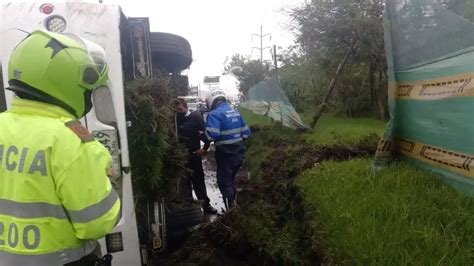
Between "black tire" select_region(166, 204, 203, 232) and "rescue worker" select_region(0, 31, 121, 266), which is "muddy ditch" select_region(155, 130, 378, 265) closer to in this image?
"black tire" select_region(166, 204, 203, 232)

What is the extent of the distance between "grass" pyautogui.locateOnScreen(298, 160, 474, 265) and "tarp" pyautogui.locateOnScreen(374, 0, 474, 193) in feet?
0.65

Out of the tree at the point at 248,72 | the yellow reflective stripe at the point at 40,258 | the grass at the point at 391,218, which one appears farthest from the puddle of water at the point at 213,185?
the tree at the point at 248,72

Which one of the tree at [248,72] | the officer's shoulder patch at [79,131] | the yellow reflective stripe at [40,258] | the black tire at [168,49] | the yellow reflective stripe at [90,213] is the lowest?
the yellow reflective stripe at [40,258]

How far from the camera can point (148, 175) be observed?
123 inches

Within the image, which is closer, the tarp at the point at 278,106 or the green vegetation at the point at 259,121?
the tarp at the point at 278,106

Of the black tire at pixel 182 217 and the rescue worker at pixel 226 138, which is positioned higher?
the rescue worker at pixel 226 138

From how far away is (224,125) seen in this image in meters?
5.71

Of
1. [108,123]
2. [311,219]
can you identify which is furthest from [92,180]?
[311,219]

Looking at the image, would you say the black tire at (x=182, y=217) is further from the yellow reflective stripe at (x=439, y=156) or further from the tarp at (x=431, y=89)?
the yellow reflective stripe at (x=439, y=156)

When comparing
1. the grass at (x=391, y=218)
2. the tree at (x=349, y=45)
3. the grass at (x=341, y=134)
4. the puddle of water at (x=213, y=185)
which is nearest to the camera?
the grass at (x=391, y=218)

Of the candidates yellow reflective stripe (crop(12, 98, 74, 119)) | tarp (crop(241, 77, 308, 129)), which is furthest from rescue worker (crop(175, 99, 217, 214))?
tarp (crop(241, 77, 308, 129))

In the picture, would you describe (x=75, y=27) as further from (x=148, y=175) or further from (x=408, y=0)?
(x=408, y=0)

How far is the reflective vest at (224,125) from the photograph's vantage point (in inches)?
222

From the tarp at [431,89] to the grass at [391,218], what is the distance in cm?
20
